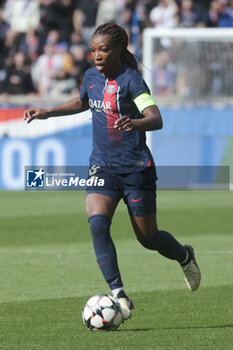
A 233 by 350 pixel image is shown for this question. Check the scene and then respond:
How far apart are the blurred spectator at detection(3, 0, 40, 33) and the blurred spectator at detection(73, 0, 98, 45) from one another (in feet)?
3.79

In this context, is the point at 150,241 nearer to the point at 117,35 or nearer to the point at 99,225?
the point at 99,225

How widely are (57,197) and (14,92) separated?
9.15 ft

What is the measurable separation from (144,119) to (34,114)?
930 millimetres

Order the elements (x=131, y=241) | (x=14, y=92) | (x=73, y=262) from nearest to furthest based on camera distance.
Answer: (x=73, y=262)
(x=131, y=241)
(x=14, y=92)

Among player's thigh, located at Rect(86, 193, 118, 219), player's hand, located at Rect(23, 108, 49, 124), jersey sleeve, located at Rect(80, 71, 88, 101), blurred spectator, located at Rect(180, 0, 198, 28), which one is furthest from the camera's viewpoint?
blurred spectator, located at Rect(180, 0, 198, 28)

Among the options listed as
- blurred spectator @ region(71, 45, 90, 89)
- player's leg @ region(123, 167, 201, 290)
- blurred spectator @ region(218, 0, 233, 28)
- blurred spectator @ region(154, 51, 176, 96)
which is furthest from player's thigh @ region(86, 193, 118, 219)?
blurred spectator @ region(218, 0, 233, 28)

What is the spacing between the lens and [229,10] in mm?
20344

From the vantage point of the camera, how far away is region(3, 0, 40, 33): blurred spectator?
20438 millimetres

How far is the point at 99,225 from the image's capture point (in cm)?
600

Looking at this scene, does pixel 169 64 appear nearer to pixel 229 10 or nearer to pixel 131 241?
pixel 229 10

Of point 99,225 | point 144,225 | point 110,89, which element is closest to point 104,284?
point 144,225

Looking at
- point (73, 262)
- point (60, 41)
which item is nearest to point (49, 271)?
point (73, 262)

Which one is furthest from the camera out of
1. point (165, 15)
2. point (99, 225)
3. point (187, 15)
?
point (187, 15)

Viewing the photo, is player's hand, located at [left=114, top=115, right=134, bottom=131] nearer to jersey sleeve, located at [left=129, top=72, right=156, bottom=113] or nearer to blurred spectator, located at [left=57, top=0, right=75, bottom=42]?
jersey sleeve, located at [left=129, top=72, right=156, bottom=113]
